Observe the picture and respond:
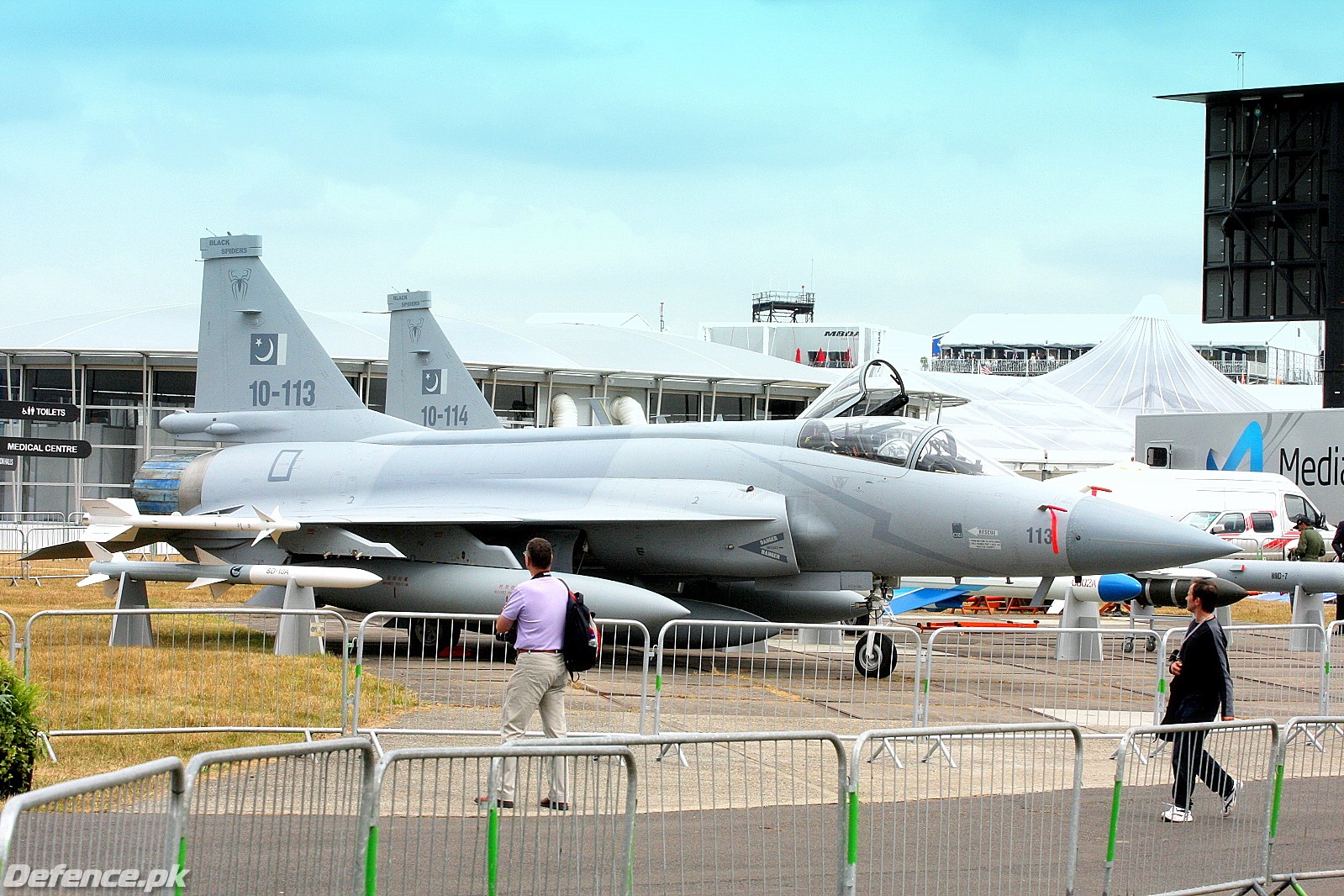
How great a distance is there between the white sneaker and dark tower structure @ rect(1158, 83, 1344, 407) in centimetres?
2956

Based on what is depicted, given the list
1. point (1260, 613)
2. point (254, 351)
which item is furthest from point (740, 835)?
point (1260, 613)

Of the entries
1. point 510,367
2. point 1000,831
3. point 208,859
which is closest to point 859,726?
point 1000,831

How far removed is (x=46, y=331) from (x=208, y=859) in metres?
37.5

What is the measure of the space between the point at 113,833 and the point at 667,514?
34.9 ft

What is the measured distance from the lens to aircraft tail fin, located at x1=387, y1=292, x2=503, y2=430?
23578mm

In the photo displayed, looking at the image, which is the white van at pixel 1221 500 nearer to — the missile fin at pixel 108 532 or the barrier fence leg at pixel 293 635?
the barrier fence leg at pixel 293 635

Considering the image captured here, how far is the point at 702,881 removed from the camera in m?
6.05

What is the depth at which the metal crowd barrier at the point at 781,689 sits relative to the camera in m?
10.2

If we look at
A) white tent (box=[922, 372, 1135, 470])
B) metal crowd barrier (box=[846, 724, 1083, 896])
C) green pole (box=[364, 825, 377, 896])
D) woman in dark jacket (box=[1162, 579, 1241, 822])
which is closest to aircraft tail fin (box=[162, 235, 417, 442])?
woman in dark jacket (box=[1162, 579, 1241, 822])

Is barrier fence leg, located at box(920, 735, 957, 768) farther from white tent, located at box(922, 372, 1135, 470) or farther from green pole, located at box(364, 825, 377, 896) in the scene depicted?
white tent, located at box(922, 372, 1135, 470)

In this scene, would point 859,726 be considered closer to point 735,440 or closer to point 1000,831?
point 1000,831

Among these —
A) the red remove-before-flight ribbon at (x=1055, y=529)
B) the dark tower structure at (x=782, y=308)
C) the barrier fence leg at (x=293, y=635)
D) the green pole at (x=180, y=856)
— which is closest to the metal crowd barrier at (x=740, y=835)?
the green pole at (x=180, y=856)

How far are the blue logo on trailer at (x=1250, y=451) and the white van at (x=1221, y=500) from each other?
14.7 ft

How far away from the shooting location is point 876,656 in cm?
1305
